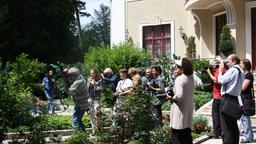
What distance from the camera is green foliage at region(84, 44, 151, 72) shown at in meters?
23.7

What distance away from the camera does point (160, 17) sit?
85.9 ft

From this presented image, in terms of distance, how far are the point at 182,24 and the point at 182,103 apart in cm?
1738

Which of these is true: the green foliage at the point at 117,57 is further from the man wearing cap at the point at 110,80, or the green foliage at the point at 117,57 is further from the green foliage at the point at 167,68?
the man wearing cap at the point at 110,80

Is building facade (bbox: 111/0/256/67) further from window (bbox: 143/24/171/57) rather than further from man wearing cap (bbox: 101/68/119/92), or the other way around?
man wearing cap (bbox: 101/68/119/92)

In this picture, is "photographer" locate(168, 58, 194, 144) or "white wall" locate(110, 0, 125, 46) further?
"white wall" locate(110, 0, 125, 46)

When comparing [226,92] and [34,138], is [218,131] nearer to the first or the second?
[226,92]

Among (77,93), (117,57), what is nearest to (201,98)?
(117,57)

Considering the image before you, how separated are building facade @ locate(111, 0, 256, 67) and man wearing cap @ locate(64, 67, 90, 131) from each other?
36.1 ft

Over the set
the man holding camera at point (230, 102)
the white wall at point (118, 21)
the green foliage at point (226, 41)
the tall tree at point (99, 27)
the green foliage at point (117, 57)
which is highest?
the tall tree at point (99, 27)

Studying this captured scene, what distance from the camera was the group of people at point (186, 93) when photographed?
8.34 meters

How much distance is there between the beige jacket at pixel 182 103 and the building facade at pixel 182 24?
13.3 metres

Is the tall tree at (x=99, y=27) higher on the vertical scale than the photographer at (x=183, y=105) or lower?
higher

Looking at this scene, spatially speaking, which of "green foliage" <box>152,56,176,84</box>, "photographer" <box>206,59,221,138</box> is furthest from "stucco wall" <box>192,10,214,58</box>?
"photographer" <box>206,59,221,138</box>

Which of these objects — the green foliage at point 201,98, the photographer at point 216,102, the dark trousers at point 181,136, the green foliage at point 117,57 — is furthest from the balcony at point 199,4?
the dark trousers at point 181,136
